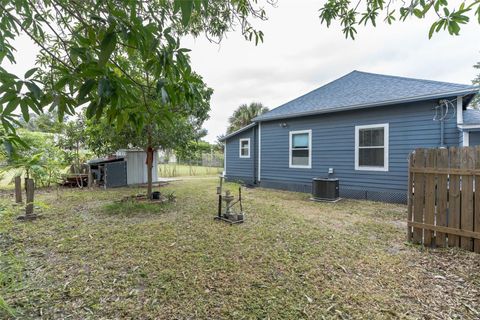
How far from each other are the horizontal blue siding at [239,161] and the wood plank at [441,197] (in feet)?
23.4

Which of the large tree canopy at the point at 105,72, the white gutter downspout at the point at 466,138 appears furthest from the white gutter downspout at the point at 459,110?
the large tree canopy at the point at 105,72

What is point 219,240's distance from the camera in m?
3.51

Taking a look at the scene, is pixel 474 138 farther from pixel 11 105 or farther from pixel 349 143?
pixel 11 105

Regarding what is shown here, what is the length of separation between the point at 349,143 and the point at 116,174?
336 inches

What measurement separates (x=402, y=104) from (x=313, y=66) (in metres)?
5.60

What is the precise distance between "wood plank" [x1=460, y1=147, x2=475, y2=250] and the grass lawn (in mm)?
184

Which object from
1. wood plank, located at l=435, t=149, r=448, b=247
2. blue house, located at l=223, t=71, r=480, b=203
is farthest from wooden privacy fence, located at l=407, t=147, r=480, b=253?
blue house, located at l=223, t=71, r=480, b=203

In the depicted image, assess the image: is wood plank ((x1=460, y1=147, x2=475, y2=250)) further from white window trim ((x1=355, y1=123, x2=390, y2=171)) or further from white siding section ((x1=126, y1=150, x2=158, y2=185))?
white siding section ((x1=126, y1=150, x2=158, y2=185))

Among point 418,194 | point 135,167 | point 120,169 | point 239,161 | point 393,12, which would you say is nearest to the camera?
point 393,12

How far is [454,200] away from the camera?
3109 mm

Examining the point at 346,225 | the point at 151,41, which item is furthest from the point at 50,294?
the point at 346,225

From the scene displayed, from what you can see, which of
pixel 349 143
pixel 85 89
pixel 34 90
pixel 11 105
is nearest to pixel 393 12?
pixel 85 89

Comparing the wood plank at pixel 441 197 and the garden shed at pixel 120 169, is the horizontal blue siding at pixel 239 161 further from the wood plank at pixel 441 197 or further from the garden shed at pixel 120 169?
the wood plank at pixel 441 197

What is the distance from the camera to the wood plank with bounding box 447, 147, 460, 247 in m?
3.09
